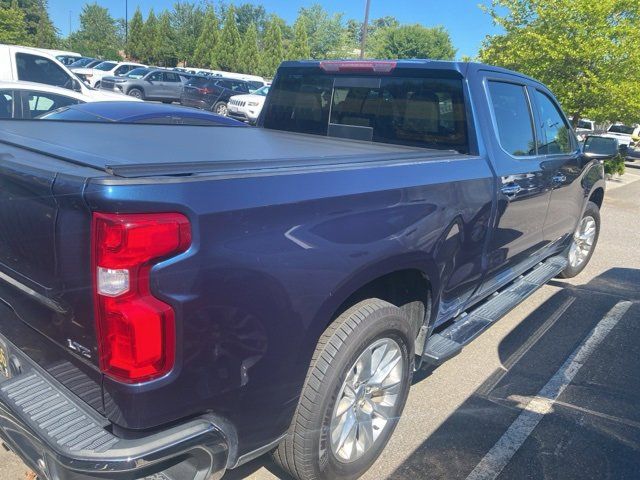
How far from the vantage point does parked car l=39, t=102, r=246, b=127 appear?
21.3ft

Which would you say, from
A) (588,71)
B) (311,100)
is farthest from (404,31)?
(311,100)

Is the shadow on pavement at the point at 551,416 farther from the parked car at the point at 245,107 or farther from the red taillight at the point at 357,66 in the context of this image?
the parked car at the point at 245,107

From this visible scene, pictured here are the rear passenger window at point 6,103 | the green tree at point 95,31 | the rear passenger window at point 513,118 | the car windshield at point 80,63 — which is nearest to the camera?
the rear passenger window at point 513,118

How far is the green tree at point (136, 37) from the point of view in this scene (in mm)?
57156

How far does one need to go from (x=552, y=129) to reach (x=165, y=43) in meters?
60.0

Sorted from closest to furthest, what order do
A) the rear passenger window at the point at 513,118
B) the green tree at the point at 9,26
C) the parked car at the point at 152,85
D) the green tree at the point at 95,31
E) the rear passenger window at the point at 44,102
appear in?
the rear passenger window at the point at 513,118 < the rear passenger window at the point at 44,102 < the parked car at the point at 152,85 < the green tree at the point at 9,26 < the green tree at the point at 95,31

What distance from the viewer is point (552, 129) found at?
4.45 metres

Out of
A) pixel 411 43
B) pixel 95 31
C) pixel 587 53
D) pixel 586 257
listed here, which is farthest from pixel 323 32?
pixel 586 257

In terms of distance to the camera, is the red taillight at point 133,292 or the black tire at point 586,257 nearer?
the red taillight at point 133,292

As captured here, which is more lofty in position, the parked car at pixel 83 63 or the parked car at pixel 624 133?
the parked car at pixel 83 63

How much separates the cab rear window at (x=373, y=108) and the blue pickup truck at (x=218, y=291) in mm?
160

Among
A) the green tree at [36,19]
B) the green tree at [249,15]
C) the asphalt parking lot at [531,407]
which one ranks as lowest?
the asphalt parking lot at [531,407]

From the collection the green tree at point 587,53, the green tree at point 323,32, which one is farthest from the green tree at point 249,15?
the green tree at point 587,53

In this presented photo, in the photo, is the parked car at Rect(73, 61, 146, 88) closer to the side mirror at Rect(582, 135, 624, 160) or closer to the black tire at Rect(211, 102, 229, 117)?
the black tire at Rect(211, 102, 229, 117)
